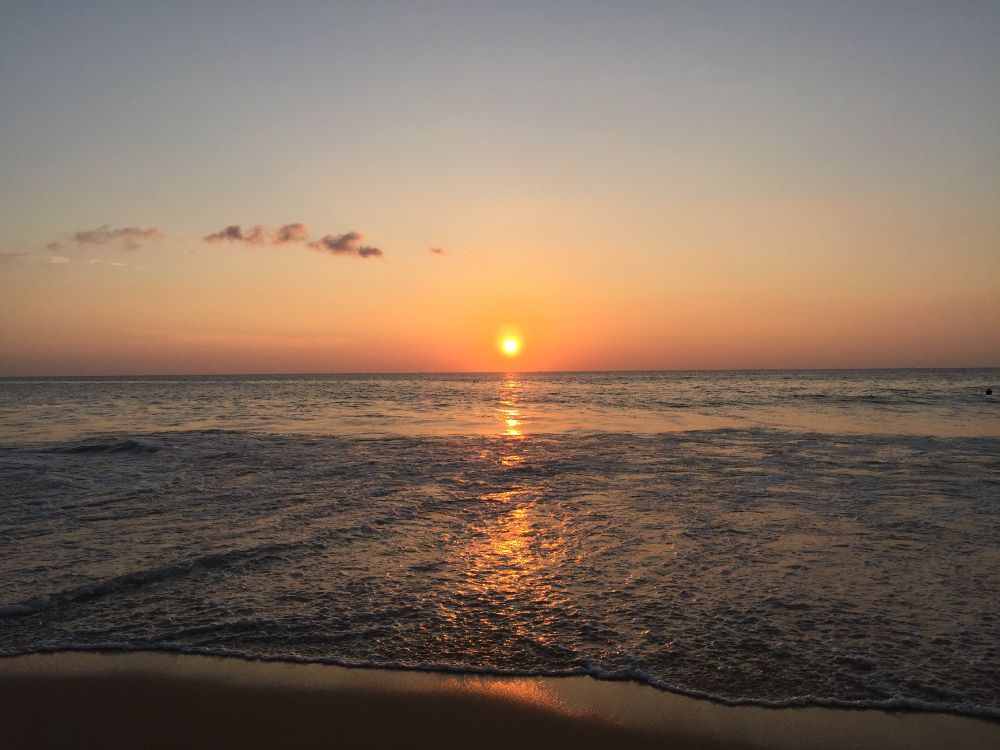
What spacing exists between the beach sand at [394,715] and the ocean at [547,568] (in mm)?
188

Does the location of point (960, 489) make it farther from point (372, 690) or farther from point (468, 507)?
point (372, 690)

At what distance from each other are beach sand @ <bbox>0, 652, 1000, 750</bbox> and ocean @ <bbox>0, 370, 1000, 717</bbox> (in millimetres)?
188

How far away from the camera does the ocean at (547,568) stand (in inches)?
193

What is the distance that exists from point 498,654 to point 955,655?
3623mm

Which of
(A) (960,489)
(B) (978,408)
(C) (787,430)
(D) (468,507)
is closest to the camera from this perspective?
(D) (468,507)

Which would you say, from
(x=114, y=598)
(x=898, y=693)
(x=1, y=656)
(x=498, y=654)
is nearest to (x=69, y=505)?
(x=114, y=598)

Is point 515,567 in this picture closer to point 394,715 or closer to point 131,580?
point 394,715

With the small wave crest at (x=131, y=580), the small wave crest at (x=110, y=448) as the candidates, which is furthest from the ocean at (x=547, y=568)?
the small wave crest at (x=110, y=448)

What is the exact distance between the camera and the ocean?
16.1ft

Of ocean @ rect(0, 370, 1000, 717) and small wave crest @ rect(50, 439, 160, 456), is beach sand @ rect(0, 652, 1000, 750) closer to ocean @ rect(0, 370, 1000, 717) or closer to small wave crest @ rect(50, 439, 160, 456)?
ocean @ rect(0, 370, 1000, 717)

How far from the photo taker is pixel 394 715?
4.22m

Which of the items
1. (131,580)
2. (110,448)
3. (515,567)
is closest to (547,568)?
(515,567)

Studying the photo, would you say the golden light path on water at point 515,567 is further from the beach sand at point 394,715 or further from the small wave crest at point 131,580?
the small wave crest at point 131,580

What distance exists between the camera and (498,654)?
4.98m
